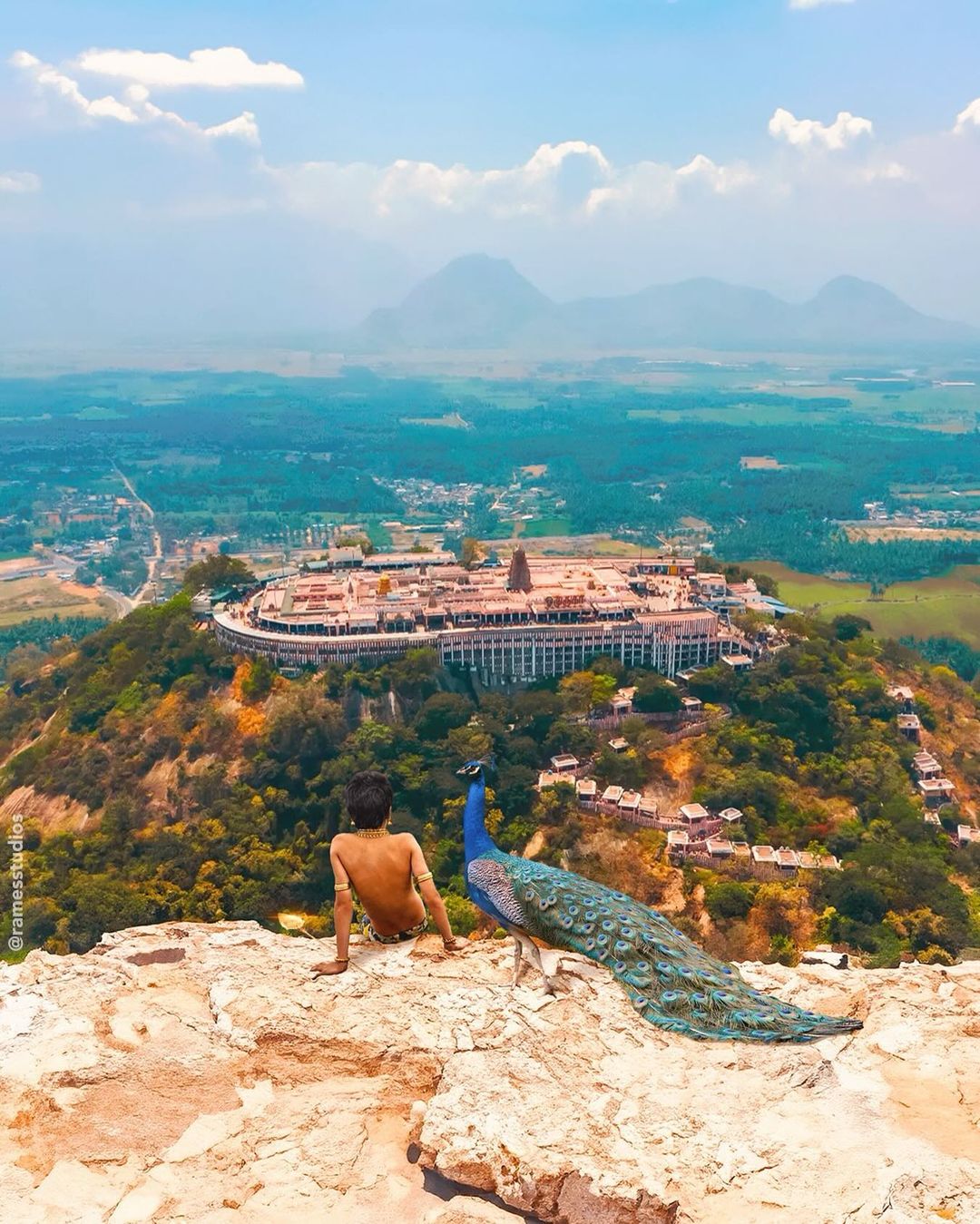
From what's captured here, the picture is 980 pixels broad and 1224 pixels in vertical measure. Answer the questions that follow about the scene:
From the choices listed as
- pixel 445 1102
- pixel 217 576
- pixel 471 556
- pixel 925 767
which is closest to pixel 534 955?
pixel 445 1102

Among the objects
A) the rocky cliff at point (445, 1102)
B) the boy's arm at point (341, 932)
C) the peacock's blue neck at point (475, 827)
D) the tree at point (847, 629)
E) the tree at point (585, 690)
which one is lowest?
the tree at point (585, 690)

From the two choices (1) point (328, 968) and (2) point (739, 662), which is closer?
(1) point (328, 968)

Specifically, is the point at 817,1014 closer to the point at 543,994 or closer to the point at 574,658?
the point at 543,994

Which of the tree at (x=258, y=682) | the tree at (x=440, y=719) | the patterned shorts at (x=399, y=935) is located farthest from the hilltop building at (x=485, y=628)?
the patterned shorts at (x=399, y=935)

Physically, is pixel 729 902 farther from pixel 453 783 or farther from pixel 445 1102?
pixel 445 1102

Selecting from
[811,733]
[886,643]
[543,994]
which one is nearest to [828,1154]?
[543,994]

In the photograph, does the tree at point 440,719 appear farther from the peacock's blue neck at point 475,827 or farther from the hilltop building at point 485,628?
the peacock's blue neck at point 475,827
